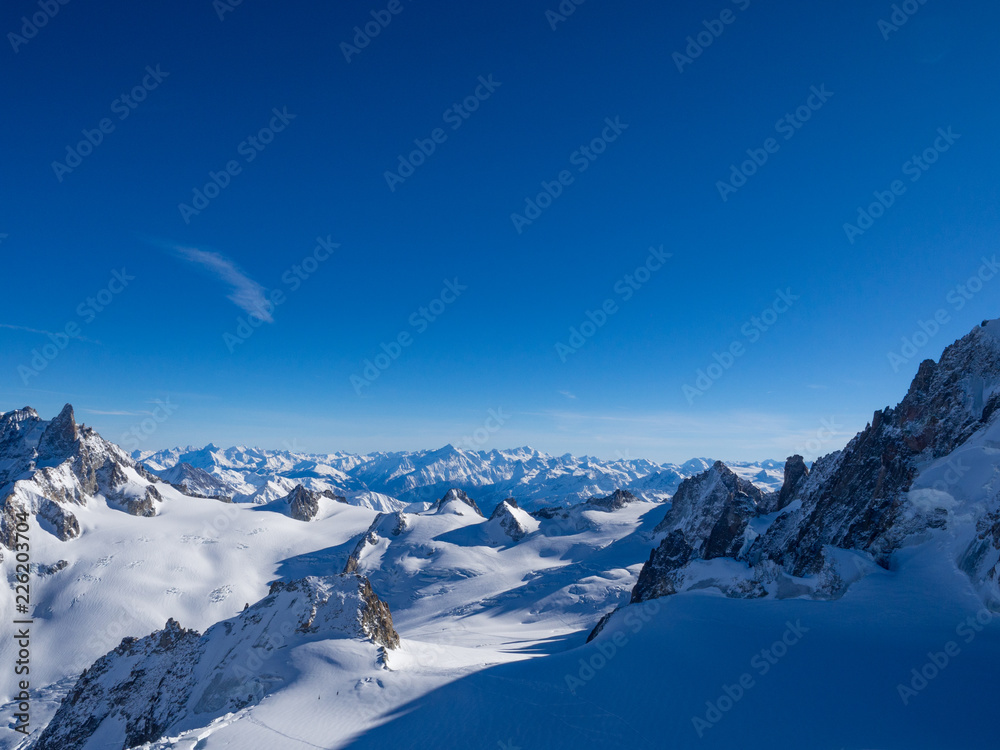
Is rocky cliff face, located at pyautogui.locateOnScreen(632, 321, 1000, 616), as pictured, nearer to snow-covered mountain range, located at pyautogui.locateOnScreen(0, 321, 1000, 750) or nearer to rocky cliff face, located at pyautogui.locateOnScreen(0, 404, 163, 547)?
snow-covered mountain range, located at pyautogui.locateOnScreen(0, 321, 1000, 750)

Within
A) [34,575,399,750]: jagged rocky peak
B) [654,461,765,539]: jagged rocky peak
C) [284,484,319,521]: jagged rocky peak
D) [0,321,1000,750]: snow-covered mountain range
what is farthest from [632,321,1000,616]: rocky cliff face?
[284,484,319,521]: jagged rocky peak

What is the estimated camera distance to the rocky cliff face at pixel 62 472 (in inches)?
3757

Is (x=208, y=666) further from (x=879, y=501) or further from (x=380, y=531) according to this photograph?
(x=380, y=531)

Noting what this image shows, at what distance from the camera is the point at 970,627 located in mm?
18531

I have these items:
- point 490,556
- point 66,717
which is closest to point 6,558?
point 66,717

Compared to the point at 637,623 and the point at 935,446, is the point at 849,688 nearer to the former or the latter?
the point at 637,623

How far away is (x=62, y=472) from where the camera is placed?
107375 millimetres

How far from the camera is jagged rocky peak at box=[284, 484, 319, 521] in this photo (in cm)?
14500

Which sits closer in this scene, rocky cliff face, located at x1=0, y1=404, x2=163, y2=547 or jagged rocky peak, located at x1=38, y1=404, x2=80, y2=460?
rocky cliff face, located at x1=0, y1=404, x2=163, y2=547

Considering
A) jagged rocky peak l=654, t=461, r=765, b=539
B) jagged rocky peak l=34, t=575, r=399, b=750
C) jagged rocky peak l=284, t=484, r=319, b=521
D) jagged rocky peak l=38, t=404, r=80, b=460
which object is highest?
jagged rocky peak l=38, t=404, r=80, b=460

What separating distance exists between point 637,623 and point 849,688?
490 inches

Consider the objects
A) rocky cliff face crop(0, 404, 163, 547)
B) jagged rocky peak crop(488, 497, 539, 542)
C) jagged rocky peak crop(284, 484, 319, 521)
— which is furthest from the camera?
jagged rocky peak crop(284, 484, 319, 521)

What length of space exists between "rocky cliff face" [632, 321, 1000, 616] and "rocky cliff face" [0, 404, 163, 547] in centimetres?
11649

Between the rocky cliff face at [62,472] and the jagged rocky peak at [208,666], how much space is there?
89.7 metres
